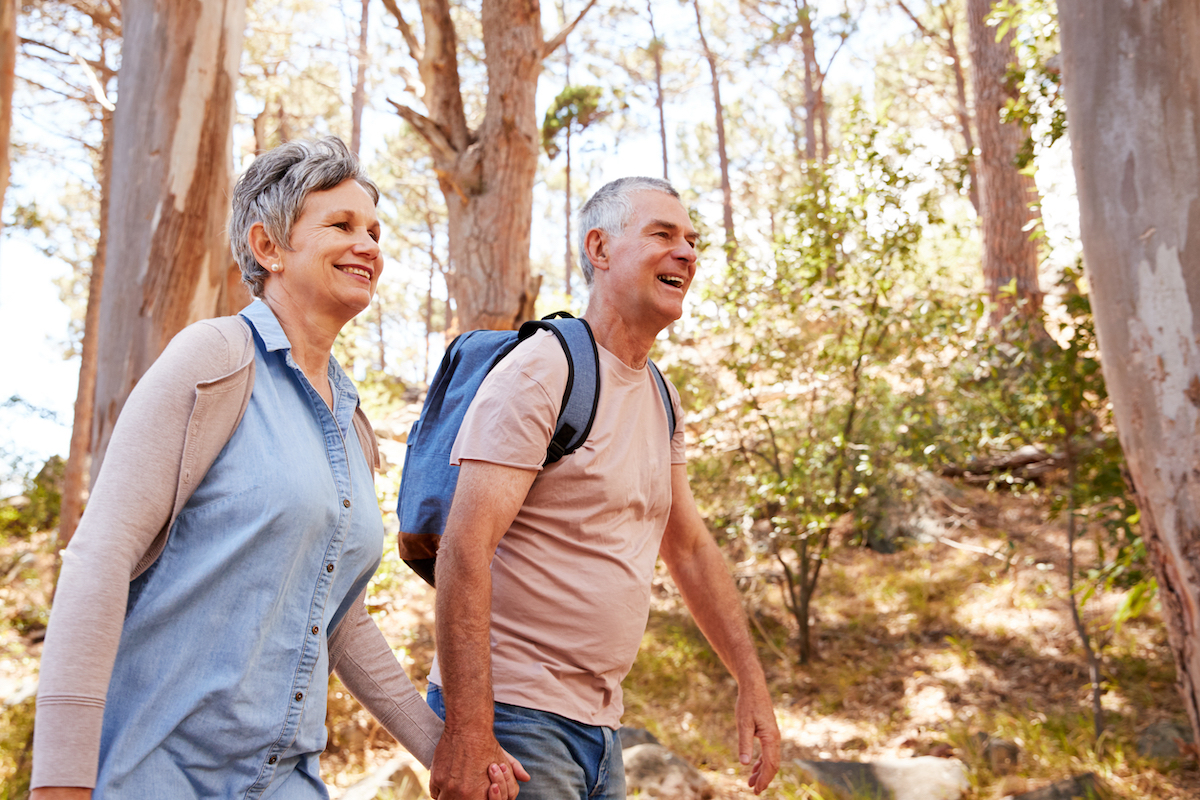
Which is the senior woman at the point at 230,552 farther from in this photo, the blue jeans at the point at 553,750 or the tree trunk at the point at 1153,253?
the tree trunk at the point at 1153,253

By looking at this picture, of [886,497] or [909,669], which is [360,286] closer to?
[909,669]

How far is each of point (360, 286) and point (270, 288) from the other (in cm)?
16

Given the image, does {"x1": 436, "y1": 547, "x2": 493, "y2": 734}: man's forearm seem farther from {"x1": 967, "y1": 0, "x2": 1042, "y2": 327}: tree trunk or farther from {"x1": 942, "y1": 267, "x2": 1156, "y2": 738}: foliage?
{"x1": 967, "y1": 0, "x2": 1042, "y2": 327}: tree trunk

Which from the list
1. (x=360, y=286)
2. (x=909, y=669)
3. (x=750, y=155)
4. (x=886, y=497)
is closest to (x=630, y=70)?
(x=750, y=155)

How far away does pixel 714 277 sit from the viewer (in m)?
6.53

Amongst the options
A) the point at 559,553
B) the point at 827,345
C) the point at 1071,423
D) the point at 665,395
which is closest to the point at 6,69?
the point at 665,395

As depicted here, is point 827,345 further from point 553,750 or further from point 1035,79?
point 553,750

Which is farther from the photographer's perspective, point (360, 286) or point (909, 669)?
point (909, 669)

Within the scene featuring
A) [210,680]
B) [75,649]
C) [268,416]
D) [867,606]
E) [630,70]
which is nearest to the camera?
[75,649]

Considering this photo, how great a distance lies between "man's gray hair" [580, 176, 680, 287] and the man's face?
2 cm

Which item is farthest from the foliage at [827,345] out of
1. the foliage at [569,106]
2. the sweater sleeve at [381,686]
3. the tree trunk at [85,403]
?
the foliage at [569,106]

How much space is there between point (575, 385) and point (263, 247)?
0.70m

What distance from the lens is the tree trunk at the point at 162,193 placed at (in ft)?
10.5

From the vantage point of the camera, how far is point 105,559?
1129mm
